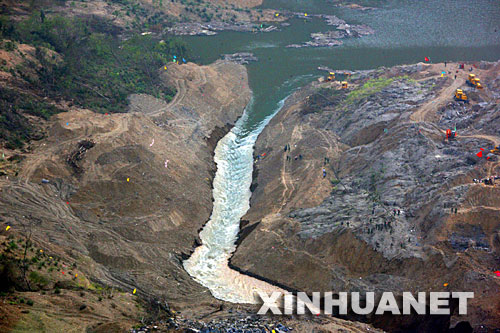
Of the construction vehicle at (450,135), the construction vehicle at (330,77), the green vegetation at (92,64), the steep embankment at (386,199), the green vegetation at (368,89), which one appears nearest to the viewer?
the steep embankment at (386,199)

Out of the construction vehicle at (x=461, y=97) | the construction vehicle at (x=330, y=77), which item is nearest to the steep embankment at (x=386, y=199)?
the construction vehicle at (x=461, y=97)

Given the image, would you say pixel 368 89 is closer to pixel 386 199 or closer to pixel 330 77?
pixel 330 77

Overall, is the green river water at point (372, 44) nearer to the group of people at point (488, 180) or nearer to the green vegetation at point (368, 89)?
the green vegetation at point (368, 89)

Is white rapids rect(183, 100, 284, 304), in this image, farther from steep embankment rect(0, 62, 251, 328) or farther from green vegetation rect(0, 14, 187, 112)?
green vegetation rect(0, 14, 187, 112)

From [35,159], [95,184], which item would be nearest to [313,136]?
[95,184]

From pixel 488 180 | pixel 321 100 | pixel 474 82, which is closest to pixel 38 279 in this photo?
pixel 488 180

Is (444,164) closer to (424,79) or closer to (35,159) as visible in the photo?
(424,79)
